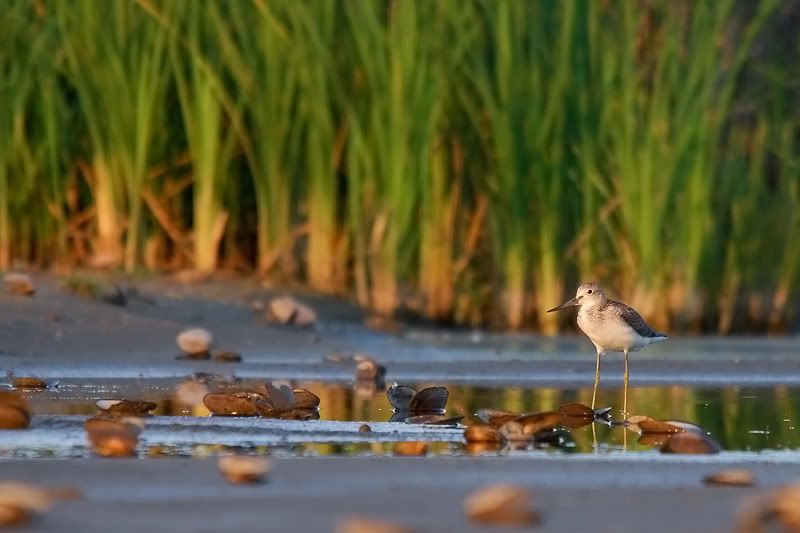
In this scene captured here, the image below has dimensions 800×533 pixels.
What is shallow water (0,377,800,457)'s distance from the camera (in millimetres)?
4750

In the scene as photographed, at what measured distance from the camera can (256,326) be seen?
8.93 metres

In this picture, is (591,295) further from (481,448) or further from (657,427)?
(481,448)

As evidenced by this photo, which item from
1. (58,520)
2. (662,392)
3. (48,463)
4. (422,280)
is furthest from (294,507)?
Result: (422,280)

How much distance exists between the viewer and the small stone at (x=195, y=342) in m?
7.63

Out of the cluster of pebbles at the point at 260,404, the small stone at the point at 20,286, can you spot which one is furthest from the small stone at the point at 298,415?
the small stone at the point at 20,286

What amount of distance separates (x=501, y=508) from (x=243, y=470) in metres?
0.76

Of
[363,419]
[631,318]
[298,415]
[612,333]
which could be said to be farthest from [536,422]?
[631,318]

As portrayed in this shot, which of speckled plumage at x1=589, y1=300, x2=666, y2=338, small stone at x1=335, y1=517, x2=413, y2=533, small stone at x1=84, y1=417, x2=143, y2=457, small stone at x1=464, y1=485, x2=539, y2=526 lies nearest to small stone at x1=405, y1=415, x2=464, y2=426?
small stone at x1=84, y1=417, x2=143, y2=457

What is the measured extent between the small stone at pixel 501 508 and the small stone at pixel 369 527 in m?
0.21

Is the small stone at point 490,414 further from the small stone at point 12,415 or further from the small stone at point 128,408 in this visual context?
the small stone at point 12,415

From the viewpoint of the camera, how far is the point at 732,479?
158 inches

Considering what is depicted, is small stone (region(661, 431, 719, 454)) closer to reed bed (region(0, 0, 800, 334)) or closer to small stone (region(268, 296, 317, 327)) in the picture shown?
small stone (region(268, 296, 317, 327))

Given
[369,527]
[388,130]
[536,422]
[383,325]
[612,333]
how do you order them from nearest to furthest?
1. [369,527]
2. [536,422]
3. [612,333]
4. [383,325]
5. [388,130]

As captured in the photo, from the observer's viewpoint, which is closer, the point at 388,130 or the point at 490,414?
the point at 490,414
